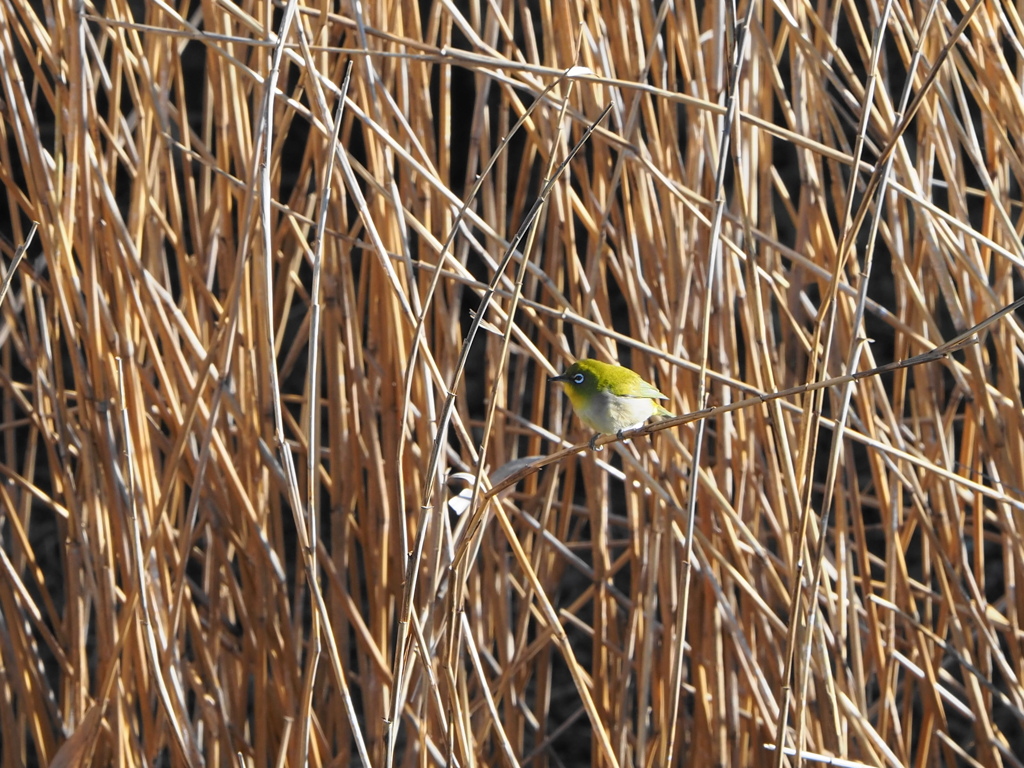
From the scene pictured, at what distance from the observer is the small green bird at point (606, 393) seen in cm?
123

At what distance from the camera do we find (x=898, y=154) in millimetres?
1151

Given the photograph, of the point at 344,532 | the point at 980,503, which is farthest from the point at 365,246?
the point at 980,503

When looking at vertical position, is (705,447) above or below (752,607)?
above

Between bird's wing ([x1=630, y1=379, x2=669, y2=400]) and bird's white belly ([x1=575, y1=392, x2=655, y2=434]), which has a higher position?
bird's wing ([x1=630, y1=379, x2=669, y2=400])

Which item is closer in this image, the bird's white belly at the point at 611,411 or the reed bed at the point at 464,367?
the reed bed at the point at 464,367

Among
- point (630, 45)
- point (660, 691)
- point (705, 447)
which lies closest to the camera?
point (630, 45)

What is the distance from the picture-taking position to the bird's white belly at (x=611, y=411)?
123cm

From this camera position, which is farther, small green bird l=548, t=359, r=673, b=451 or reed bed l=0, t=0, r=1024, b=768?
small green bird l=548, t=359, r=673, b=451

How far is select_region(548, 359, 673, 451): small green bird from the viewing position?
4.04 feet

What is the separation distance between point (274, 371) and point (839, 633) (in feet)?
2.36

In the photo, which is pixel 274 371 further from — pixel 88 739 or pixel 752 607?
pixel 752 607

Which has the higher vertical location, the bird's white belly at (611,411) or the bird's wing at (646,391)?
the bird's wing at (646,391)

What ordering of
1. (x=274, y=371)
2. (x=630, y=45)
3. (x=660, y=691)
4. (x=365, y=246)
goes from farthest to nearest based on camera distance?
(x=660, y=691) < (x=630, y=45) < (x=365, y=246) < (x=274, y=371)

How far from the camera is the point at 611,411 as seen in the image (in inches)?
48.5
